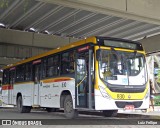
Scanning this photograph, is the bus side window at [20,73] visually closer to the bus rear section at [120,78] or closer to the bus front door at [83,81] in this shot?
the bus front door at [83,81]

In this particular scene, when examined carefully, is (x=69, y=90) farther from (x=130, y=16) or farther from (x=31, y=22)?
(x=31, y=22)

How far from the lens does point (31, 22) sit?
19.2 metres

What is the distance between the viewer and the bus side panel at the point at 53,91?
13594 millimetres

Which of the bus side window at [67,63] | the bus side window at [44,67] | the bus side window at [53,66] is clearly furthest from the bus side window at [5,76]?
the bus side window at [67,63]

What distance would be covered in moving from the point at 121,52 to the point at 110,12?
1716mm

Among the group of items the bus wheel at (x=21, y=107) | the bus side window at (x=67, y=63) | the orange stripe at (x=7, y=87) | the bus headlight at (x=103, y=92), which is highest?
the bus side window at (x=67, y=63)

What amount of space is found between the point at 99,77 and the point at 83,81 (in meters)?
0.94

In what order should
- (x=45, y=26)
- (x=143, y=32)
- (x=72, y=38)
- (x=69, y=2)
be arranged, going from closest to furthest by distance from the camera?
1. (x=69, y=2)
2. (x=45, y=26)
3. (x=143, y=32)
4. (x=72, y=38)

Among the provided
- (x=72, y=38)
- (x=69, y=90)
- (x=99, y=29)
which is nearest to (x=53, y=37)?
(x=72, y=38)

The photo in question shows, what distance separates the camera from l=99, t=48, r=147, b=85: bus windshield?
40.0ft

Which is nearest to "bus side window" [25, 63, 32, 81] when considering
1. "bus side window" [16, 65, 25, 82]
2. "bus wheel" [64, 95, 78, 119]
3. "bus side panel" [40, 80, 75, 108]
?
"bus side window" [16, 65, 25, 82]

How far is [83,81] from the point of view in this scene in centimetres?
1265

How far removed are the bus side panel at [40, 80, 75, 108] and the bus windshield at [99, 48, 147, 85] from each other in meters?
1.79

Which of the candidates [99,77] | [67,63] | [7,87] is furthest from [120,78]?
[7,87]
